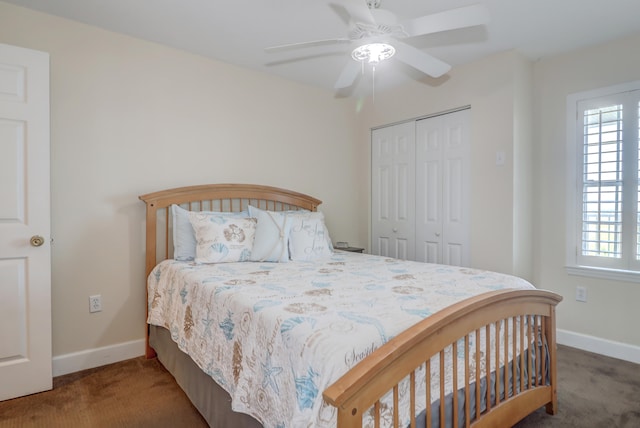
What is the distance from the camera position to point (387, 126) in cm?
390

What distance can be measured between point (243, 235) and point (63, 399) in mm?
1439

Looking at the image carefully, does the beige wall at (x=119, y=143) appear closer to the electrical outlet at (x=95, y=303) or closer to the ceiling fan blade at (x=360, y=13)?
the electrical outlet at (x=95, y=303)

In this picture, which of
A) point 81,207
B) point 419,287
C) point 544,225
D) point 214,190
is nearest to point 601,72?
point 544,225

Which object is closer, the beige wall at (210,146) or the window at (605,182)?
the beige wall at (210,146)

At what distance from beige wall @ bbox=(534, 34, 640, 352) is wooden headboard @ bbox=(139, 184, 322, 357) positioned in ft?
7.19

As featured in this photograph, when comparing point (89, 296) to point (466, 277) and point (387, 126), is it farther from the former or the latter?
point (387, 126)

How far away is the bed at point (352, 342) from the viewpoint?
42.8 inches

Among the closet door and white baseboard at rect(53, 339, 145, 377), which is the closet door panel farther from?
white baseboard at rect(53, 339, 145, 377)

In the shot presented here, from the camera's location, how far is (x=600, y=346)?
274cm

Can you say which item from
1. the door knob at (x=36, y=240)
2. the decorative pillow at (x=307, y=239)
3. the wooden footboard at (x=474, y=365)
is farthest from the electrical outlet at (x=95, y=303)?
the wooden footboard at (x=474, y=365)

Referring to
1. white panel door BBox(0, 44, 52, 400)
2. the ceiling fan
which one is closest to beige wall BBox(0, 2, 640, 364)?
white panel door BBox(0, 44, 52, 400)

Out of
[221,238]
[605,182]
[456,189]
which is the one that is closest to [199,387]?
[221,238]

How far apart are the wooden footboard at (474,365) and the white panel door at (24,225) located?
6.95ft

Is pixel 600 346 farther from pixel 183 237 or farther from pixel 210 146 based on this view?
pixel 210 146
